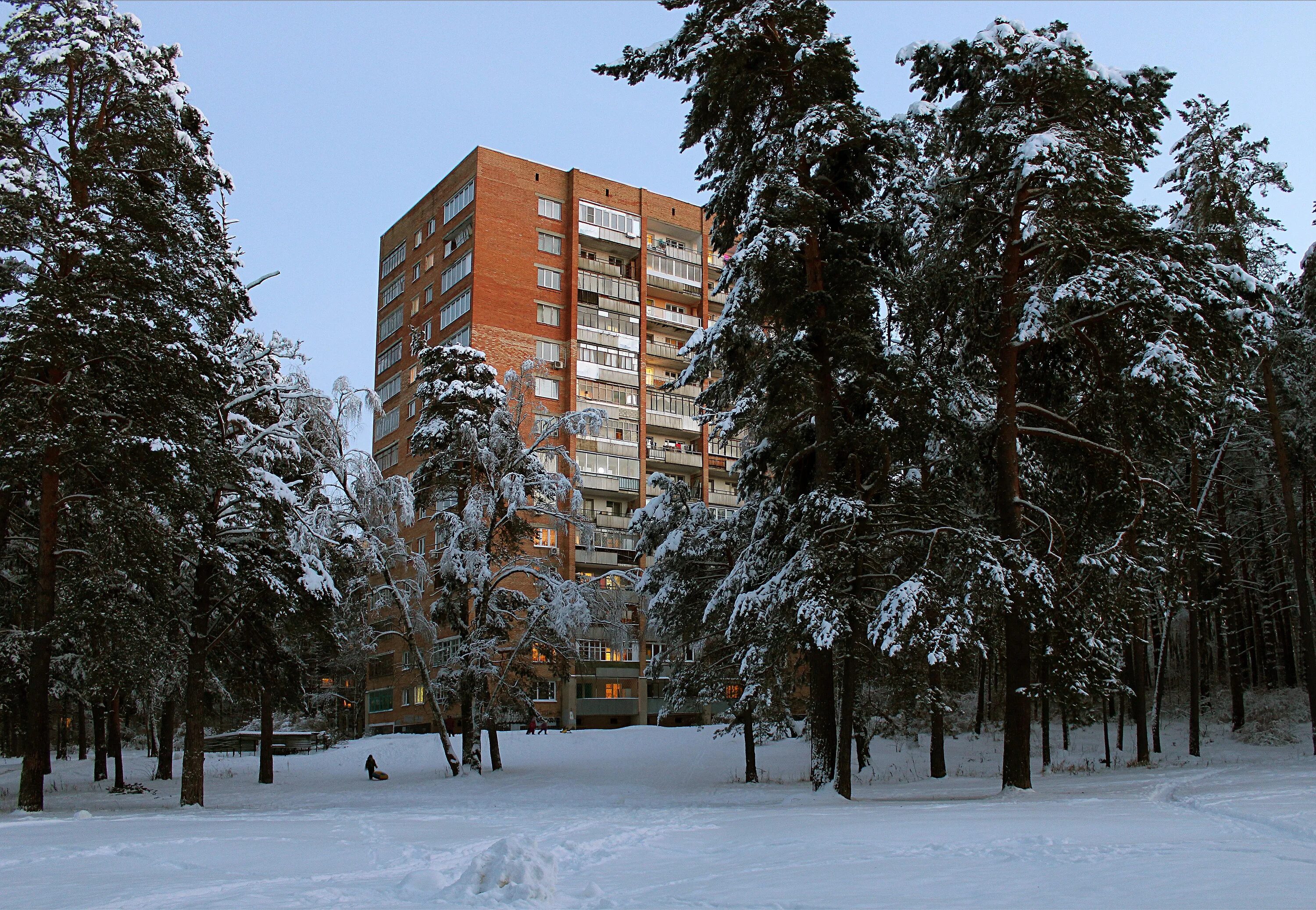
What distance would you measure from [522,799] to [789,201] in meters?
15.2

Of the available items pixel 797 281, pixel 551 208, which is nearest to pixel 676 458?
pixel 551 208

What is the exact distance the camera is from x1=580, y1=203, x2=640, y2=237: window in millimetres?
65312

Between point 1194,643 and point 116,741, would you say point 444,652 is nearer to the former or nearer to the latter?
point 116,741

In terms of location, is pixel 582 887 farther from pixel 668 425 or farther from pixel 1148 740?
pixel 668 425

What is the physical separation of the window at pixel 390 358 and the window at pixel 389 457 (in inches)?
266

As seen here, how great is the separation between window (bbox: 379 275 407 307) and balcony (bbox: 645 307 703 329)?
63.3ft

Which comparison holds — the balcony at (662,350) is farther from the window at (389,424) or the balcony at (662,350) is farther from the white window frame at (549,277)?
the window at (389,424)

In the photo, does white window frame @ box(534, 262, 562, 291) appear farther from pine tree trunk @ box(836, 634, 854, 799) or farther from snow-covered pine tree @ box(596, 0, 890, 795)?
pine tree trunk @ box(836, 634, 854, 799)

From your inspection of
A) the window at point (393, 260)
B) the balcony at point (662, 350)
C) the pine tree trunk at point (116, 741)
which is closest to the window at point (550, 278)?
the balcony at point (662, 350)

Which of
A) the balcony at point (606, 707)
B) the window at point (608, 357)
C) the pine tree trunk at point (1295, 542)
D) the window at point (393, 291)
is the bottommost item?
the balcony at point (606, 707)

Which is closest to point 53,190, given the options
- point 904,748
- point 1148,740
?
point 904,748

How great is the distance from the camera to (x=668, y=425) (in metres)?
64.2

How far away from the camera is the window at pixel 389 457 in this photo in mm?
66062

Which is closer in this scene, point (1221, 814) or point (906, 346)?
point (1221, 814)
